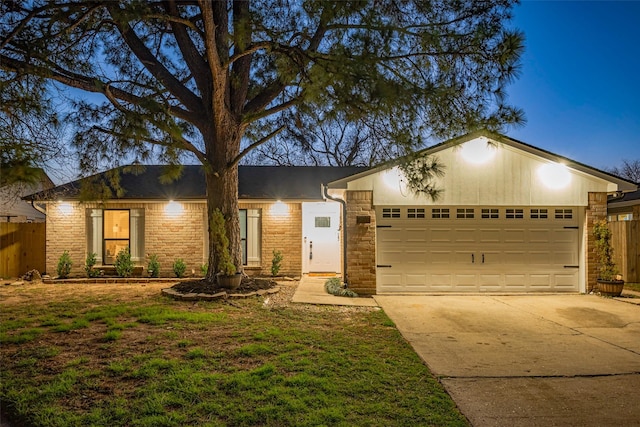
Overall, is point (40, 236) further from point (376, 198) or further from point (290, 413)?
point (290, 413)

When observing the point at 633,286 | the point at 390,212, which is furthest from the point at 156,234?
the point at 633,286

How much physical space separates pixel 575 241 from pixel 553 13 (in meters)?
5.60

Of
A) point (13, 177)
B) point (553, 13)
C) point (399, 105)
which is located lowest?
A: point (13, 177)

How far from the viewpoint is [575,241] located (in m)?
10.5

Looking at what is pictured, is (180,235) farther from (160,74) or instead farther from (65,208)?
(160,74)

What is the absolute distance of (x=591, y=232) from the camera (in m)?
10.3

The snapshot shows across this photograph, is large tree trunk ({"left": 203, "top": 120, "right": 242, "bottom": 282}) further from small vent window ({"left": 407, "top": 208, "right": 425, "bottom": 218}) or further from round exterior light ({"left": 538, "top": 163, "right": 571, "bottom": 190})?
round exterior light ({"left": 538, "top": 163, "right": 571, "bottom": 190})

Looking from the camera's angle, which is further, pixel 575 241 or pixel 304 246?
pixel 304 246

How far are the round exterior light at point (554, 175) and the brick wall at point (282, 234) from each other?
22.8 ft

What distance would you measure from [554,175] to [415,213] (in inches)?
141

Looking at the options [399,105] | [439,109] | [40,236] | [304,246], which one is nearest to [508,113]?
[439,109]

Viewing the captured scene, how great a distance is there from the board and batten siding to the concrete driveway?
97.9 inches

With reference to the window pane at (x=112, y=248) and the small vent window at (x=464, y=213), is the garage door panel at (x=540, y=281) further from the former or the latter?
the window pane at (x=112, y=248)

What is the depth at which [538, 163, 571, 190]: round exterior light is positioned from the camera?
33.6ft
